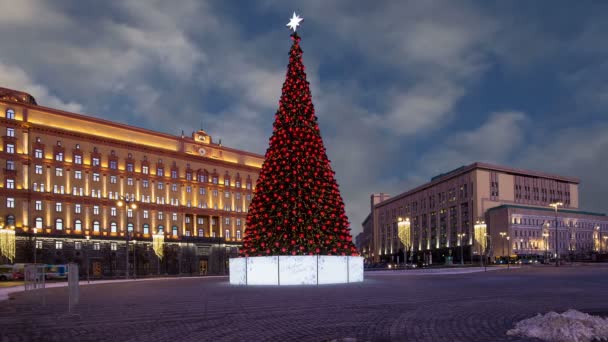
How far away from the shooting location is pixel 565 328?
8.74 meters

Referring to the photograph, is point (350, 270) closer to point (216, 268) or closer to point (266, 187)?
point (266, 187)

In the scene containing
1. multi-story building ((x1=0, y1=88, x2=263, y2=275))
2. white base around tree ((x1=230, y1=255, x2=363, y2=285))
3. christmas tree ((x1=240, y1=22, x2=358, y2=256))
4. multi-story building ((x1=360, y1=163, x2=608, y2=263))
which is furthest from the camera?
multi-story building ((x1=360, y1=163, x2=608, y2=263))

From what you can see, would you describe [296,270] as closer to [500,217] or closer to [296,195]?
[296,195]

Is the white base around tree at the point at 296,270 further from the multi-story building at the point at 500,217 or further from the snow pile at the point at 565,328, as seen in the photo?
the multi-story building at the point at 500,217

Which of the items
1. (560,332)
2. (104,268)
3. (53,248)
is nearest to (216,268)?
(104,268)

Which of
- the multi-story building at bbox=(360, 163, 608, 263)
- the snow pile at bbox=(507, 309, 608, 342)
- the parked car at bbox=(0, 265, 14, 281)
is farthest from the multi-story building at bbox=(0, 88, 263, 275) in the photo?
the snow pile at bbox=(507, 309, 608, 342)

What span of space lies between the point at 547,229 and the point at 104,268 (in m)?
97.3

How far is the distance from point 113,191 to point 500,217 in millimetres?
84220

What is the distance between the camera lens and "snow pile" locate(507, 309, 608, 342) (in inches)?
336

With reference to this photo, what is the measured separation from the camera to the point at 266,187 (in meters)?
29.1

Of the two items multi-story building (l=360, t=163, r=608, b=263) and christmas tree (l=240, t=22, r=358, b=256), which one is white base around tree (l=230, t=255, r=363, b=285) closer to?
christmas tree (l=240, t=22, r=358, b=256)

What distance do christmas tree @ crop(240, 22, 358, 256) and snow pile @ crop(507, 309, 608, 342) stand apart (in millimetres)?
18856

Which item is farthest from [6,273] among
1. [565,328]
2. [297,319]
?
[565,328]

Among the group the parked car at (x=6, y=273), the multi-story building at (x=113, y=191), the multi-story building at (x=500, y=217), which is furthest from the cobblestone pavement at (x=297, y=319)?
the multi-story building at (x=500, y=217)
